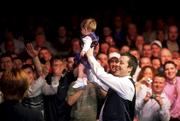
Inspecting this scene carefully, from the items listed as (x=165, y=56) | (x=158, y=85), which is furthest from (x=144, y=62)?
(x=158, y=85)

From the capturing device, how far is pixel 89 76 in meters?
6.25

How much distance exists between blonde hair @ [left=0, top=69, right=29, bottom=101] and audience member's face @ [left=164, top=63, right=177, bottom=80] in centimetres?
397

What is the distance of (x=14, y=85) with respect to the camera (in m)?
4.47

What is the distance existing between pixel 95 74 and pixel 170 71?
2.57m

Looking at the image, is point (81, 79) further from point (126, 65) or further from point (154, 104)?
point (154, 104)

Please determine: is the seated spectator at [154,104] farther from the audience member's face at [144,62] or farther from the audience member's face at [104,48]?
the audience member's face at [104,48]

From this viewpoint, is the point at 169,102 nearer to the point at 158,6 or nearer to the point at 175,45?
the point at 175,45

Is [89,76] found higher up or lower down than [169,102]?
higher up

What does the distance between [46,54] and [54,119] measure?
1.57 m

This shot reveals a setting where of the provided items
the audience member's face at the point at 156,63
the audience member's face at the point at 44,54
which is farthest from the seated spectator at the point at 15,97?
the audience member's face at the point at 156,63

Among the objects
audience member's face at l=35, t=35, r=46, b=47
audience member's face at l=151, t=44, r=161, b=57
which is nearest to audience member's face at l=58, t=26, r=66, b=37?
audience member's face at l=35, t=35, r=46, b=47

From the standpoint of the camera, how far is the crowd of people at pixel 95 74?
19.1 ft

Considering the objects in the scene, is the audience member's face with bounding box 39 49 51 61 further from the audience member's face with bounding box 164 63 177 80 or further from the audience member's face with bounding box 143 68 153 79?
the audience member's face with bounding box 164 63 177 80

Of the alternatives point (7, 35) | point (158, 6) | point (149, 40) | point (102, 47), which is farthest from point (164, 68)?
point (158, 6)
